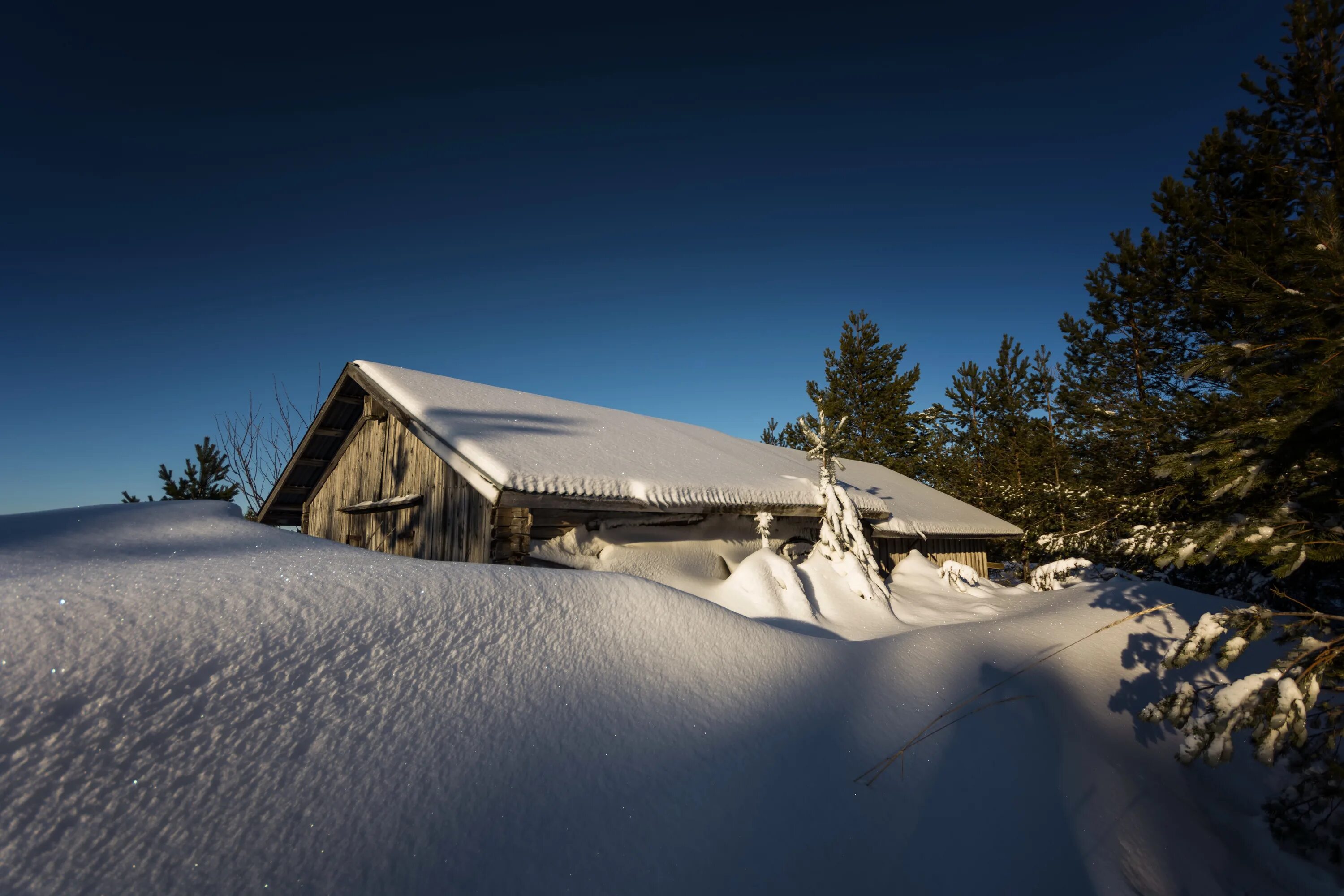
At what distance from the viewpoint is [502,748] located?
1.86m

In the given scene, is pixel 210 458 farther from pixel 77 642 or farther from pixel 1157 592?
pixel 1157 592

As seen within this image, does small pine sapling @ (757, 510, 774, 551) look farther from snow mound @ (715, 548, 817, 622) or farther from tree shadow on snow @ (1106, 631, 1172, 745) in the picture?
tree shadow on snow @ (1106, 631, 1172, 745)

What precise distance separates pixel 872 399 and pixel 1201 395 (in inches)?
601

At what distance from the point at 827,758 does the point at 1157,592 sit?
420cm

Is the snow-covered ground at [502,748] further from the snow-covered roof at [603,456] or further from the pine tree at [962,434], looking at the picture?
the pine tree at [962,434]

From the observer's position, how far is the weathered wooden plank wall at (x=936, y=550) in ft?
40.1

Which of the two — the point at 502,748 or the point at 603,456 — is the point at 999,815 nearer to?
the point at 502,748

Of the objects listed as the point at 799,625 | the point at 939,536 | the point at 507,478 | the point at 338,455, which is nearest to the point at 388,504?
the point at 338,455

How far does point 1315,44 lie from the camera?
960 cm

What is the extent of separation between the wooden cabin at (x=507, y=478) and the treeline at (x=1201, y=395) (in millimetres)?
3638

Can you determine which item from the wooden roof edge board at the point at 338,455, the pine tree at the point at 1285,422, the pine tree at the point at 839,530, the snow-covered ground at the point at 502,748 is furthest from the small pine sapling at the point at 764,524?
the wooden roof edge board at the point at 338,455

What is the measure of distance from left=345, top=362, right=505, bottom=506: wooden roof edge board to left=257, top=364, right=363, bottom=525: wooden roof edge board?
245 millimetres

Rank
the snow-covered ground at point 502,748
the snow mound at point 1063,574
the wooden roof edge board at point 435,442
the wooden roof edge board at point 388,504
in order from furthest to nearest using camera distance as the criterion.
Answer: the snow mound at point 1063,574 → the wooden roof edge board at point 388,504 → the wooden roof edge board at point 435,442 → the snow-covered ground at point 502,748

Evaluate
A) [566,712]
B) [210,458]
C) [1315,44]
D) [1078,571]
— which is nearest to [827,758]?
[566,712]
